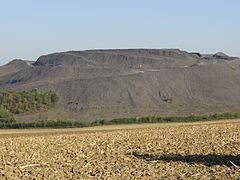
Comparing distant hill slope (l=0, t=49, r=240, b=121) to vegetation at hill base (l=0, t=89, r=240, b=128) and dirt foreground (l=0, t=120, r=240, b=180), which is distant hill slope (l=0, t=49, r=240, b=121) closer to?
vegetation at hill base (l=0, t=89, r=240, b=128)

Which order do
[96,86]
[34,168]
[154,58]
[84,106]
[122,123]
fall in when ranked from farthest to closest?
[154,58]
[96,86]
[84,106]
[122,123]
[34,168]

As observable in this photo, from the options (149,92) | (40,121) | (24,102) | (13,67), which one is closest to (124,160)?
(40,121)

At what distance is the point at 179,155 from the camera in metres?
24.0

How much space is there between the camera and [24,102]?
73938 millimetres

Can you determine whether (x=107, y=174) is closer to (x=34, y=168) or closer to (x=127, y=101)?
(x=34, y=168)

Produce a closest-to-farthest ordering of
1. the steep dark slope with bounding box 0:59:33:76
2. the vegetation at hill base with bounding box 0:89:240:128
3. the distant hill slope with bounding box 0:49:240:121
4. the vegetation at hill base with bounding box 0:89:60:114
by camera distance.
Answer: the vegetation at hill base with bounding box 0:89:240:128, the vegetation at hill base with bounding box 0:89:60:114, the distant hill slope with bounding box 0:49:240:121, the steep dark slope with bounding box 0:59:33:76

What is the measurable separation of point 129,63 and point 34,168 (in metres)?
124

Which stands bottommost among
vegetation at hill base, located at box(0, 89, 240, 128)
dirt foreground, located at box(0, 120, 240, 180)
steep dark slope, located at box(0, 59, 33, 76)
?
dirt foreground, located at box(0, 120, 240, 180)

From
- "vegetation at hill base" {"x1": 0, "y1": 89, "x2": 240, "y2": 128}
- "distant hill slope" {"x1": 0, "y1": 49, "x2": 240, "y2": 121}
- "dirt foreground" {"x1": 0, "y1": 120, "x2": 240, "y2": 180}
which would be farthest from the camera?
"distant hill slope" {"x1": 0, "y1": 49, "x2": 240, "y2": 121}

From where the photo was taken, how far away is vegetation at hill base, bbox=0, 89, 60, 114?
73.4m

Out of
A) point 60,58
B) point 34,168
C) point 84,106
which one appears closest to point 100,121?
point 84,106

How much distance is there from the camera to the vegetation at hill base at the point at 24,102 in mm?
73438

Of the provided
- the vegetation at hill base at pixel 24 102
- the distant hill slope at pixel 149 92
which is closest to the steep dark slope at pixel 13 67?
the distant hill slope at pixel 149 92

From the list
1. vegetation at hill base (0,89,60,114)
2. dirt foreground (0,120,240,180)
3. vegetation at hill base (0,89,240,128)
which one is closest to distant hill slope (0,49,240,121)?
vegetation at hill base (0,89,60,114)
